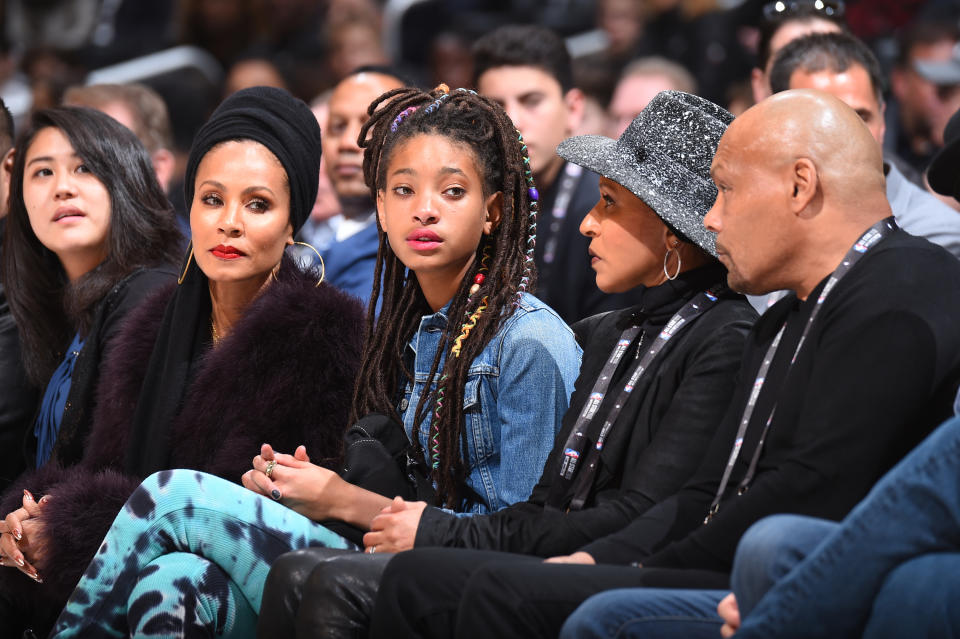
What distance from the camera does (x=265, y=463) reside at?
3297mm

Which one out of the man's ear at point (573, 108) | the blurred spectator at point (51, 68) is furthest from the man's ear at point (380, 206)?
the blurred spectator at point (51, 68)

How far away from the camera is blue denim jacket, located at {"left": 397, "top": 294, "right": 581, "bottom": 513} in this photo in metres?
3.26

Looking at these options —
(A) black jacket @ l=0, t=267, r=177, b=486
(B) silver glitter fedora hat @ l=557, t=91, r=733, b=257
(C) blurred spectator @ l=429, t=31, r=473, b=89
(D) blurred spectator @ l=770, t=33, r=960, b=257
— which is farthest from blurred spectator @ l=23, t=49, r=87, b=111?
(B) silver glitter fedora hat @ l=557, t=91, r=733, b=257

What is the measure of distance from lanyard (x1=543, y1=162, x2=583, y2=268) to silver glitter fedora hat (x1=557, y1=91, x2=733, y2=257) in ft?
6.93

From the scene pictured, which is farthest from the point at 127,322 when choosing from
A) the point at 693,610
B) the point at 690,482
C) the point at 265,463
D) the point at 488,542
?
the point at 693,610

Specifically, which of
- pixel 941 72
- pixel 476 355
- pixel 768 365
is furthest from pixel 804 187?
pixel 941 72

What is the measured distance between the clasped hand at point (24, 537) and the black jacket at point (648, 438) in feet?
4.08

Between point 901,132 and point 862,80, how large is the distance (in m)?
2.20

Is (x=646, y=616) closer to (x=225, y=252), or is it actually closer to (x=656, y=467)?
(x=656, y=467)

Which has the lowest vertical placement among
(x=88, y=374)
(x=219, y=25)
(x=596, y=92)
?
(x=88, y=374)

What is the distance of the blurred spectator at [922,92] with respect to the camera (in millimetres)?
6066

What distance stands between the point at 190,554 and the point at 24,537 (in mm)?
789

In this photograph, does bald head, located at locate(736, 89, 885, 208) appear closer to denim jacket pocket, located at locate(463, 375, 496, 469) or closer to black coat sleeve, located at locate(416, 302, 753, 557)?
black coat sleeve, located at locate(416, 302, 753, 557)

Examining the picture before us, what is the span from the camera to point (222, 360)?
3686 millimetres
